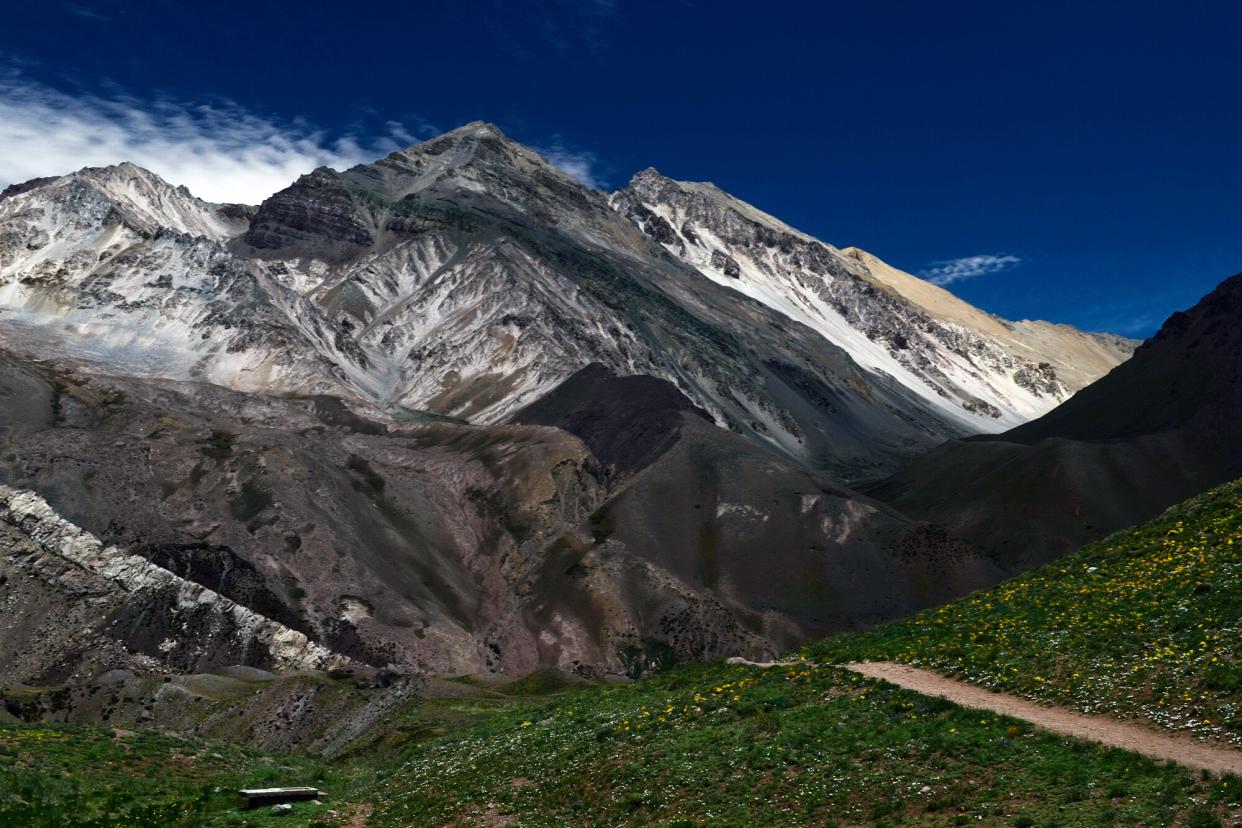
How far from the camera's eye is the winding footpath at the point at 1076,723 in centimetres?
2327

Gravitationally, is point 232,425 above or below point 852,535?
above

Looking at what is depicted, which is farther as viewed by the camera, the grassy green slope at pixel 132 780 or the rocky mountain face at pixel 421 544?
the rocky mountain face at pixel 421 544

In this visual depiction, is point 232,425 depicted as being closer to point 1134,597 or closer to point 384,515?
point 384,515

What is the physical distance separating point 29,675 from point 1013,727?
323ft

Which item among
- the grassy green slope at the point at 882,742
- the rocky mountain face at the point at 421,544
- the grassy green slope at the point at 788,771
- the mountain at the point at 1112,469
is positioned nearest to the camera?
the grassy green slope at the point at 788,771

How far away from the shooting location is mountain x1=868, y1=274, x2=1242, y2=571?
15725 centimetres

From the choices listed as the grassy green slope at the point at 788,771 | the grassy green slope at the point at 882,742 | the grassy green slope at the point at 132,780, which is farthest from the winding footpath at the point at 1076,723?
the grassy green slope at the point at 132,780

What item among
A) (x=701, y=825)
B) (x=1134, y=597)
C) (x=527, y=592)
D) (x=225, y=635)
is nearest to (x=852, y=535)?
(x=527, y=592)

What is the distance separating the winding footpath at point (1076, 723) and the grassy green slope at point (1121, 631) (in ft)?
1.47

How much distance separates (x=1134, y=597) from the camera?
32.6 metres

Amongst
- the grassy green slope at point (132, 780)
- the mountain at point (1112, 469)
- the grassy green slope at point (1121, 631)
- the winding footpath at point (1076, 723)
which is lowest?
the grassy green slope at point (132, 780)

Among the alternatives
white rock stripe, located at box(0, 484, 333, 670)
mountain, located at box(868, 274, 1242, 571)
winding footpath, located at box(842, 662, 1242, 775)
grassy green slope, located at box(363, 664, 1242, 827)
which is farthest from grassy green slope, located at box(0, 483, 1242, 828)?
mountain, located at box(868, 274, 1242, 571)

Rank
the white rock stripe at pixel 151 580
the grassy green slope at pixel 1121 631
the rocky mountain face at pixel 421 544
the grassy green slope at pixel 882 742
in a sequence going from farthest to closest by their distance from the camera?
the rocky mountain face at pixel 421 544, the white rock stripe at pixel 151 580, the grassy green slope at pixel 1121 631, the grassy green slope at pixel 882 742

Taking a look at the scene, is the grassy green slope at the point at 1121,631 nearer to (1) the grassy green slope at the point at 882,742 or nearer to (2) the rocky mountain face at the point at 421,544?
(1) the grassy green slope at the point at 882,742
